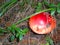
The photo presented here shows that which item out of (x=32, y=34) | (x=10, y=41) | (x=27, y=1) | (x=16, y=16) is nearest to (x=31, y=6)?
(x=27, y=1)

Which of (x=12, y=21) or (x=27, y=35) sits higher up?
(x=12, y=21)

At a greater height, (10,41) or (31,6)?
(31,6)

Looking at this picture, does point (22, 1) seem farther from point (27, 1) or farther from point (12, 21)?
point (12, 21)

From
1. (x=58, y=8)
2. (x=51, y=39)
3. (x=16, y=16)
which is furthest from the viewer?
(x=16, y=16)

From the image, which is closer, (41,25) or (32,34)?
(41,25)

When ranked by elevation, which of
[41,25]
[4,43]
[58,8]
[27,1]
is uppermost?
[27,1]

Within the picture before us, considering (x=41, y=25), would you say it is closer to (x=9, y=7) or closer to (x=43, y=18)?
(x=43, y=18)

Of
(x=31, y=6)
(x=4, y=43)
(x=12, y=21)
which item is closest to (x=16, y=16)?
(x=12, y=21)

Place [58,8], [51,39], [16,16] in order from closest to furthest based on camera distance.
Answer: [58,8]
[51,39]
[16,16]

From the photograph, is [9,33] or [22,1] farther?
[22,1]
